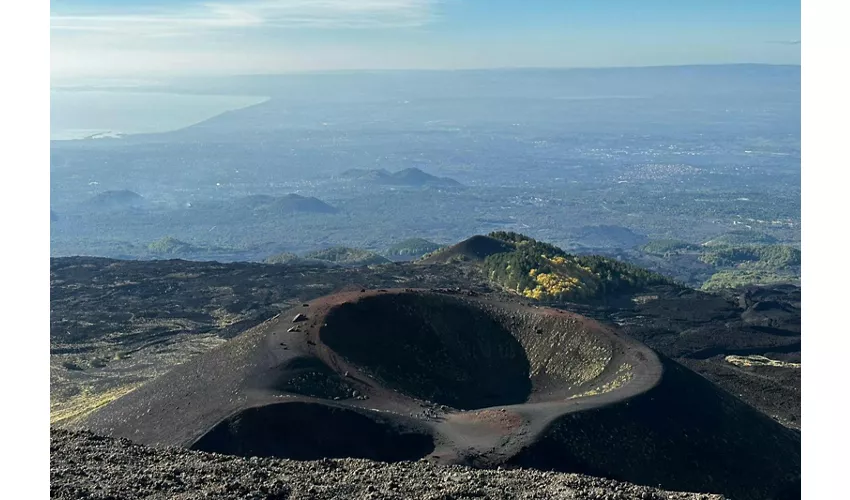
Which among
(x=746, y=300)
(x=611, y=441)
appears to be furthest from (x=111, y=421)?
(x=746, y=300)

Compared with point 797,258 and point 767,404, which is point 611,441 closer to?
point 767,404

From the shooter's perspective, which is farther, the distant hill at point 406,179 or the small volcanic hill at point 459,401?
the distant hill at point 406,179

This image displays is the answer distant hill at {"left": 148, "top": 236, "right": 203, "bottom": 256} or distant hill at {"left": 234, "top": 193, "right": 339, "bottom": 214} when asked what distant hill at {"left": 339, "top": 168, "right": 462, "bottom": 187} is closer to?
distant hill at {"left": 234, "top": 193, "right": 339, "bottom": 214}

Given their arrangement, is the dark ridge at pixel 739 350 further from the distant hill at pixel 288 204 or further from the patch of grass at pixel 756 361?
the distant hill at pixel 288 204

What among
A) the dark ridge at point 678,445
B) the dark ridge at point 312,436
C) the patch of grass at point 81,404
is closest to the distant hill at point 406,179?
the patch of grass at point 81,404

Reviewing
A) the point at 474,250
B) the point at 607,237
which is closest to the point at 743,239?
the point at 607,237
